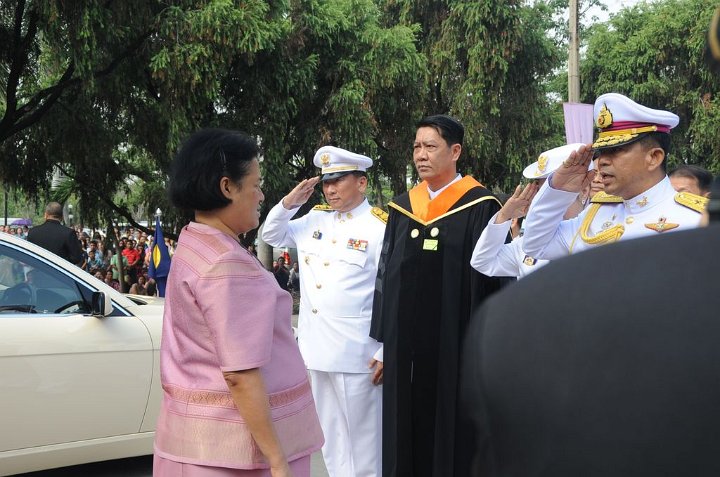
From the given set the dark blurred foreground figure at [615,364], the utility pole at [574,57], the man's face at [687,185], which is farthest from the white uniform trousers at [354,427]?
the utility pole at [574,57]

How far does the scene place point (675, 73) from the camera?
81.7 feet

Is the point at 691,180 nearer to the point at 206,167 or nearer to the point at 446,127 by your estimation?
the point at 446,127

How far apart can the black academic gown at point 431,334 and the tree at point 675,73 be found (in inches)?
829

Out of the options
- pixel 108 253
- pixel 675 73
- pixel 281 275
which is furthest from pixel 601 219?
pixel 675 73

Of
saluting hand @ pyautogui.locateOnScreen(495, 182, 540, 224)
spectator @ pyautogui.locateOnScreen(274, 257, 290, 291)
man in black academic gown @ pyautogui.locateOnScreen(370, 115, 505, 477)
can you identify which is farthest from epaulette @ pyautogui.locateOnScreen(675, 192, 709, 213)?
spectator @ pyautogui.locateOnScreen(274, 257, 290, 291)

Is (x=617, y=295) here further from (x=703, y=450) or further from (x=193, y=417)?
(x=193, y=417)

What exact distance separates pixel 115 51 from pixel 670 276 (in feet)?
40.7

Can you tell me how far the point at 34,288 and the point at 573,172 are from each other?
3.08 metres

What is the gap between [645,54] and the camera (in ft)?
81.8

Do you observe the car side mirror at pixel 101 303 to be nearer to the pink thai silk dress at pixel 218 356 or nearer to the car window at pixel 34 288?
the car window at pixel 34 288

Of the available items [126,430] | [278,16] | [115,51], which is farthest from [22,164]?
[126,430]

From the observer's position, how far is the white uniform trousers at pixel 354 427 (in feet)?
14.3

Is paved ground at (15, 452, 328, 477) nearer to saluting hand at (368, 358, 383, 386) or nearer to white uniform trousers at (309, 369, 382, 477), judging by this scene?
white uniform trousers at (309, 369, 382, 477)

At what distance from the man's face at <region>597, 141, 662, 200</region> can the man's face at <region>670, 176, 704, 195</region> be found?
2091mm
